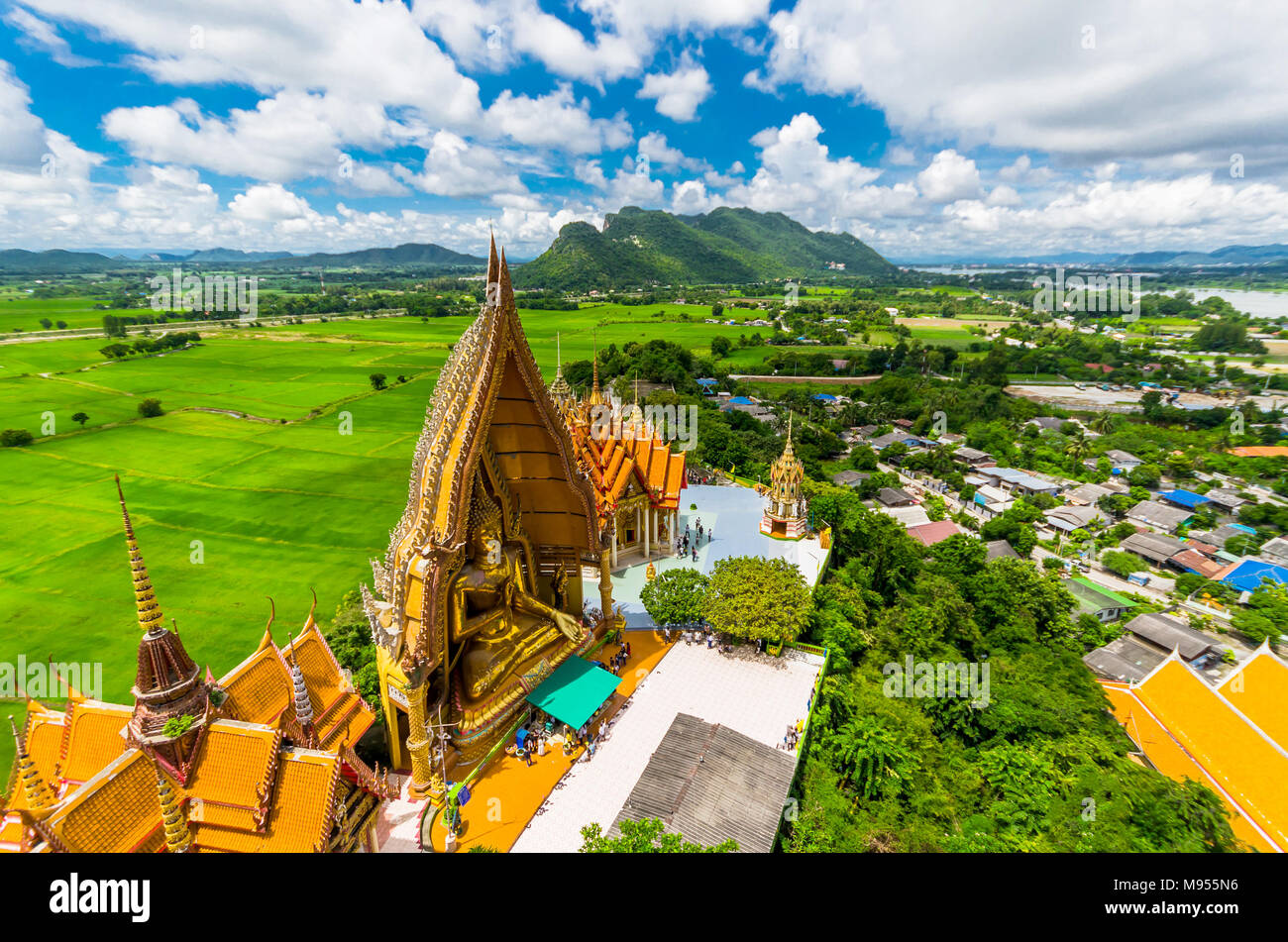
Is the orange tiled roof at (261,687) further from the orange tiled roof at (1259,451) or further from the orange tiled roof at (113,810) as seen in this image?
the orange tiled roof at (1259,451)

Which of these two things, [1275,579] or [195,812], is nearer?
[195,812]

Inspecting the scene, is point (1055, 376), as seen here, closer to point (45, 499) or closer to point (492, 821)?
point (492, 821)

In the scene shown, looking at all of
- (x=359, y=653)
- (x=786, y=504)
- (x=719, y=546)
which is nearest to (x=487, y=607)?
(x=359, y=653)

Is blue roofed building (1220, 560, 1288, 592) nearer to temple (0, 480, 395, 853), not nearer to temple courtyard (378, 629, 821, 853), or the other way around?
temple courtyard (378, 629, 821, 853)

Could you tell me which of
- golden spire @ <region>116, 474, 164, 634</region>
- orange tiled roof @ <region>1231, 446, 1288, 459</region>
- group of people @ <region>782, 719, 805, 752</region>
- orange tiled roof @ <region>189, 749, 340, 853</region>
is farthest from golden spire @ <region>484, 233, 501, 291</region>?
orange tiled roof @ <region>1231, 446, 1288, 459</region>
